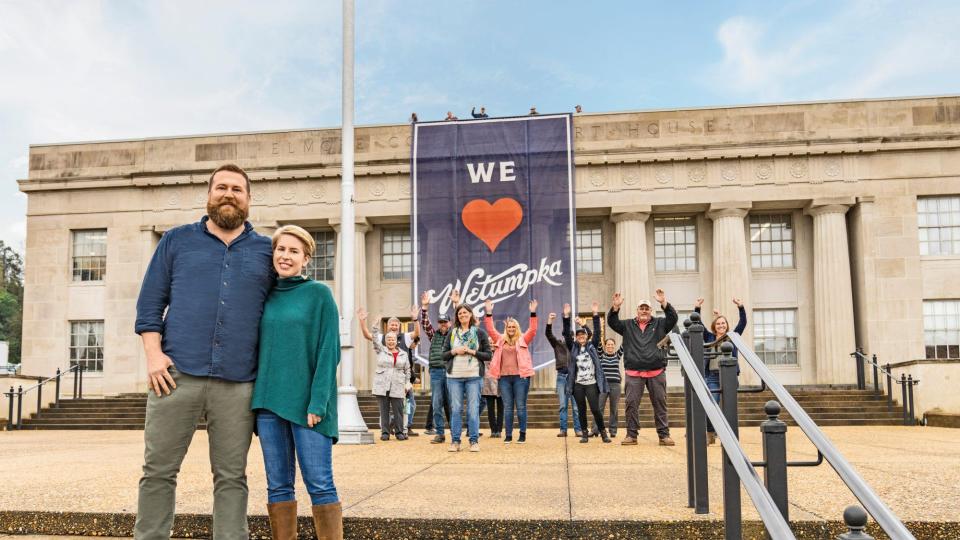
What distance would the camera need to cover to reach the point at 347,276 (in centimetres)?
1220

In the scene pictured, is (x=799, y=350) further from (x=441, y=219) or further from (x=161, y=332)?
(x=161, y=332)

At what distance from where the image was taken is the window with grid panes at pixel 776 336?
26219 mm

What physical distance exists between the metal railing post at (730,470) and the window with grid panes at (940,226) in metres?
23.7

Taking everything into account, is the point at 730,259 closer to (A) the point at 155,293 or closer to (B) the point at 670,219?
(B) the point at 670,219

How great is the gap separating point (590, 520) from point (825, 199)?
2268 centimetres

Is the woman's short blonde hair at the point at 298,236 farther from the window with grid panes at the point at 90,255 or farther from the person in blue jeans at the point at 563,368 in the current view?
the window with grid panes at the point at 90,255

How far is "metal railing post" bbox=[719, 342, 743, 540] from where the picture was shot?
3.96 m

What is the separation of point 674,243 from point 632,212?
7.84ft

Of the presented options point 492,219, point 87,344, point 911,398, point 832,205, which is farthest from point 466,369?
point 87,344

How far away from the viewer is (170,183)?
27.6 metres

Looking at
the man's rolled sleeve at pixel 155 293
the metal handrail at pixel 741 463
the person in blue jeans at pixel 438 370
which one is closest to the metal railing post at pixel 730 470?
the metal handrail at pixel 741 463

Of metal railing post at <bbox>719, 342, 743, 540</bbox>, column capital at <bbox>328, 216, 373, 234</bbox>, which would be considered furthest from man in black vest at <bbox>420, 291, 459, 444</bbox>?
column capital at <bbox>328, 216, 373, 234</bbox>

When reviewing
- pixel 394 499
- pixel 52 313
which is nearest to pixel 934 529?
pixel 394 499

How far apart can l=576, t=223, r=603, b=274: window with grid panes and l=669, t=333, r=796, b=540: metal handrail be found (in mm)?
22394
